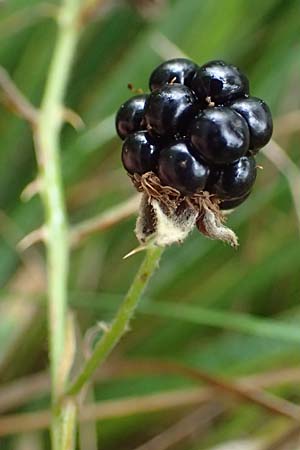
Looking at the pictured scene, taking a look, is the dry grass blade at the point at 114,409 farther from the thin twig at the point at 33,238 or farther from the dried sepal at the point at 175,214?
the dried sepal at the point at 175,214

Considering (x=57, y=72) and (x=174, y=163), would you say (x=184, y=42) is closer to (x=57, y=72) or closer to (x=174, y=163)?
(x=57, y=72)

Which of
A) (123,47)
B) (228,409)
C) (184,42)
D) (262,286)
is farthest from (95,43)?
(228,409)

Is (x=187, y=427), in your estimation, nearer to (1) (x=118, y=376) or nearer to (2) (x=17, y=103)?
(1) (x=118, y=376)

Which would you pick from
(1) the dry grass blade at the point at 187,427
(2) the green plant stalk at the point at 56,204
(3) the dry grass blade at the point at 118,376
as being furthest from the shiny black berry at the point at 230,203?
(1) the dry grass blade at the point at 187,427

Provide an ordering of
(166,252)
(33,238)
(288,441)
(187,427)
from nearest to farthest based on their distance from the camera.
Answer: (33,238) < (288,441) < (187,427) < (166,252)

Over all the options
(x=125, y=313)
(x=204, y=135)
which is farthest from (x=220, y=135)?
(x=125, y=313)

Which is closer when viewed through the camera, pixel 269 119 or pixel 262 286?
pixel 269 119

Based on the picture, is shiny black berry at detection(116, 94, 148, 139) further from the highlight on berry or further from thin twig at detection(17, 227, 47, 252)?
thin twig at detection(17, 227, 47, 252)
